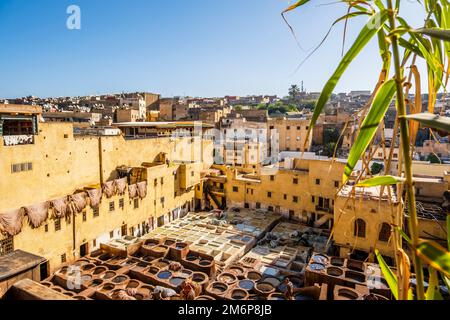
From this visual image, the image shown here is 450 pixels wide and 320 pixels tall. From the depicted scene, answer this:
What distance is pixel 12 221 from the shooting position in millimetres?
12703

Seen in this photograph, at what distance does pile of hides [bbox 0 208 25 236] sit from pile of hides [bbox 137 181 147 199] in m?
7.48

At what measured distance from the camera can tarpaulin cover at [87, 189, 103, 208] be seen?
54.5 ft

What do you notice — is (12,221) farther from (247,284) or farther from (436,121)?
(436,121)

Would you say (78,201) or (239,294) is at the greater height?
(78,201)

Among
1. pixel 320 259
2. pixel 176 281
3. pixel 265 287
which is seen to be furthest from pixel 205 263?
pixel 320 259

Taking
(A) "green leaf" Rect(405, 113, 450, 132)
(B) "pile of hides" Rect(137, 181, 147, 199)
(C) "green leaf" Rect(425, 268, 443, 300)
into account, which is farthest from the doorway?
(A) "green leaf" Rect(405, 113, 450, 132)

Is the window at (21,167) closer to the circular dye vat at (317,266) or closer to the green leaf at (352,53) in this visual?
the circular dye vat at (317,266)

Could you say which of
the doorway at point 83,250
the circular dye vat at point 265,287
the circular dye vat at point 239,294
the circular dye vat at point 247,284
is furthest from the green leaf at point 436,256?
the doorway at point 83,250

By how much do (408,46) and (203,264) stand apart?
52.3 feet

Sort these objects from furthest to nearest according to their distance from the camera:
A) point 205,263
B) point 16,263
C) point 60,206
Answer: point 205,263 < point 60,206 < point 16,263

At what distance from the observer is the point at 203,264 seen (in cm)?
1581

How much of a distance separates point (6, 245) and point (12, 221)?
102cm

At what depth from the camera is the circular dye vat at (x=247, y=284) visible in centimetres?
1370

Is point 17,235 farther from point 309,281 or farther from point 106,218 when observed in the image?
point 309,281
